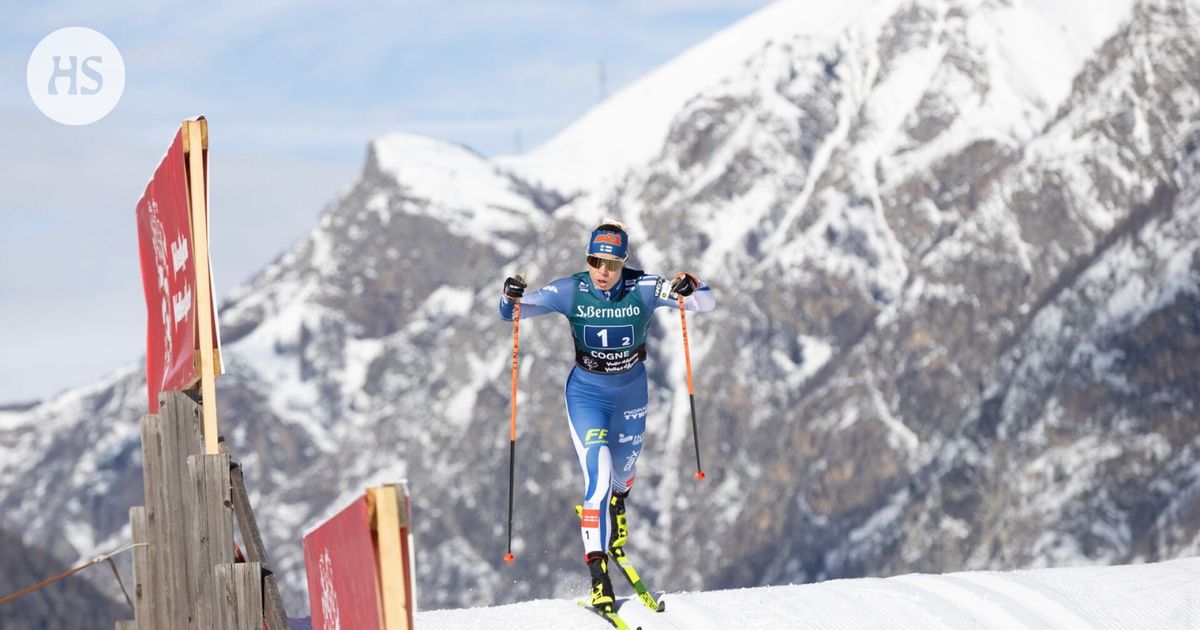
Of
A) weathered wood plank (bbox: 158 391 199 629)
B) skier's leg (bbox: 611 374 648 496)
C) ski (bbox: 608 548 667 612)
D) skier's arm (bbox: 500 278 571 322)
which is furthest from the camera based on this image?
skier's leg (bbox: 611 374 648 496)

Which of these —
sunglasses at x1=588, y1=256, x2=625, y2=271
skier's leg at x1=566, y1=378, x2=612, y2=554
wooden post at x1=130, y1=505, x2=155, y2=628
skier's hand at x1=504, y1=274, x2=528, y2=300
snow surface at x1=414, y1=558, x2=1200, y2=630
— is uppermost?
sunglasses at x1=588, y1=256, x2=625, y2=271

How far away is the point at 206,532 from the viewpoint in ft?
32.5

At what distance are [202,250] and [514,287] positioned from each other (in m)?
5.56

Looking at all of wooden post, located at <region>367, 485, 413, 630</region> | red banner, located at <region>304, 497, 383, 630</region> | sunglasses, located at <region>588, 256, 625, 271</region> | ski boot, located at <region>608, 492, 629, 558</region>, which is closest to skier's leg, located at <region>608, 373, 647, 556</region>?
ski boot, located at <region>608, 492, 629, 558</region>

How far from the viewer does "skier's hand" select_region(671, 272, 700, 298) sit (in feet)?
49.0

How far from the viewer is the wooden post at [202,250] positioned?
923 centimetres

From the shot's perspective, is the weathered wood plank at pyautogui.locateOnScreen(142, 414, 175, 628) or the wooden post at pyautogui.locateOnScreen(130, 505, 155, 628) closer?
the weathered wood plank at pyautogui.locateOnScreen(142, 414, 175, 628)

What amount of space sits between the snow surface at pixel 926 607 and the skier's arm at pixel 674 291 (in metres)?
2.60

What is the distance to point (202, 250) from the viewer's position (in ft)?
30.5

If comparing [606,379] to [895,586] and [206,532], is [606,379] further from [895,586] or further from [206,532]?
[206,532]

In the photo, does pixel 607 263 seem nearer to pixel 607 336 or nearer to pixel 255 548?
pixel 607 336

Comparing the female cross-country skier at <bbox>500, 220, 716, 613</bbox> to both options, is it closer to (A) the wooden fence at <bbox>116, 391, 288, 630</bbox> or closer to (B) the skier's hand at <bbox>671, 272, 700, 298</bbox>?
(B) the skier's hand at <bbox>671, 272, 700, 298</bbox>

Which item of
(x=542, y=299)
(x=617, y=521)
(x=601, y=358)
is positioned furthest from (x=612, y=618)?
(x=542, y=299)

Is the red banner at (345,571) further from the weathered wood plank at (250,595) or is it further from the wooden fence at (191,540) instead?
the wooden fence at (191,540)
